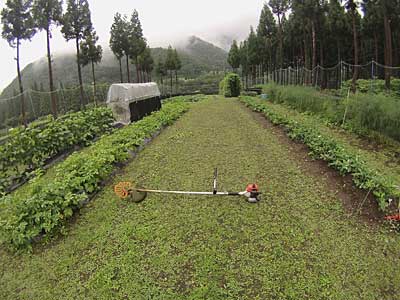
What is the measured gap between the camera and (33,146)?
193 inches

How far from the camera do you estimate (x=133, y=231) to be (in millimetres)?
2809

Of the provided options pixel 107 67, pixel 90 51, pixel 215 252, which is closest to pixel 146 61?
pixel 90 51

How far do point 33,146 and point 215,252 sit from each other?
3983 millimetres

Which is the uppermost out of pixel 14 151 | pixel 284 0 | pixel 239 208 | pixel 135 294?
pixel 284 0

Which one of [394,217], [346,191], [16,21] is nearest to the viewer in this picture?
[394,217]

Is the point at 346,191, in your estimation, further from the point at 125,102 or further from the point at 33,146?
the point at 125,102

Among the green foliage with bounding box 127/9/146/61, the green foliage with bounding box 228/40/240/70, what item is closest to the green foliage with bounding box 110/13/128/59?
the green foliage with bounding box 127/9/146/61

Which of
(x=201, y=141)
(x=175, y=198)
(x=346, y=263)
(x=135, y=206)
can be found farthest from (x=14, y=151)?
(x=346, y=263)

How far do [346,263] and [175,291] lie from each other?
139cm

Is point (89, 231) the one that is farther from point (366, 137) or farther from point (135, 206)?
point (366, 137)

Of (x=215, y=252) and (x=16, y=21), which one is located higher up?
(x=16, y=21)

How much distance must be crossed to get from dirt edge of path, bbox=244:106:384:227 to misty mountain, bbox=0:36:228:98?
19.0 meters

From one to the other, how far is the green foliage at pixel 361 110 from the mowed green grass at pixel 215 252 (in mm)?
3105

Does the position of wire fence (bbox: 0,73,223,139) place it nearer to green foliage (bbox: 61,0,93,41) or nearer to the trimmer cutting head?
green foliage (bbox: 61,0,93,41)
